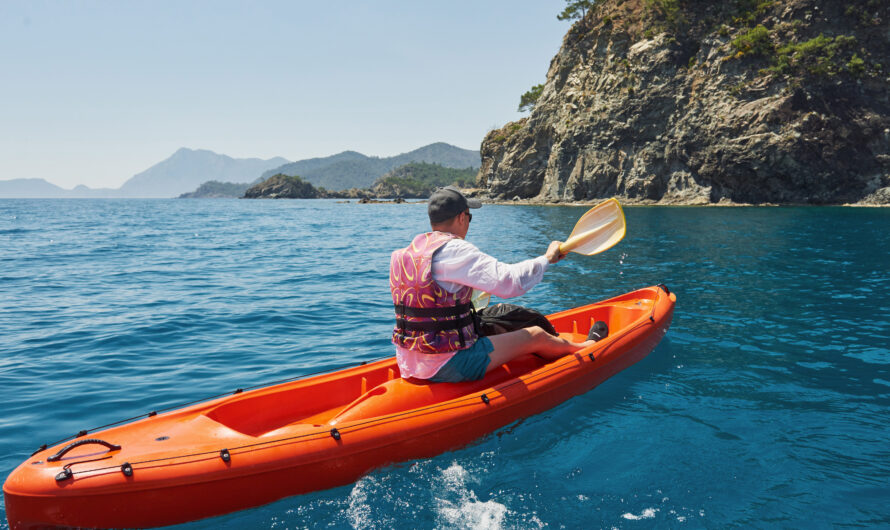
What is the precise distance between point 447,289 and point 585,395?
234 centimetres

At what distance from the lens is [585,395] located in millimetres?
5301

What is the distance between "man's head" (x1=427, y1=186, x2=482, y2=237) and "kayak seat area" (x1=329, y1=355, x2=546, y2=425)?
1.36 m

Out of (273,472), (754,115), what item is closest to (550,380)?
(273,472)

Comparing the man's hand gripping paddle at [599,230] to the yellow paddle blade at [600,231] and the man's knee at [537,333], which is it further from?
the man's knee at [537,333]

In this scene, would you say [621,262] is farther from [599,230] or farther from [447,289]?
[447,289]

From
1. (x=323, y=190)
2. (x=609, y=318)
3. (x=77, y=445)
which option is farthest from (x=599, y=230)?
(x=323, y=190)

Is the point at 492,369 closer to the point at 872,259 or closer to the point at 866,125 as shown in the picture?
the point at 872,259

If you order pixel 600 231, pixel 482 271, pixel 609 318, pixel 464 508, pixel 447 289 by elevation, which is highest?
pixel 600 231

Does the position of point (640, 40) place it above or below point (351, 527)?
above

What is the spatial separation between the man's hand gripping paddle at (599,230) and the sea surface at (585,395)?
5.44 ft

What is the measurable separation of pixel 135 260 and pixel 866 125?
4501 cm

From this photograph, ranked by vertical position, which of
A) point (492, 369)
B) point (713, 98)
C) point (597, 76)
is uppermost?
point (597, 76)

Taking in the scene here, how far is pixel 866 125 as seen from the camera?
35719 millimetres

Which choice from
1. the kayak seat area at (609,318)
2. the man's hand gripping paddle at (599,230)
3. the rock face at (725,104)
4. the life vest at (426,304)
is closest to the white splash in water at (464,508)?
the life vest at (426,304)
